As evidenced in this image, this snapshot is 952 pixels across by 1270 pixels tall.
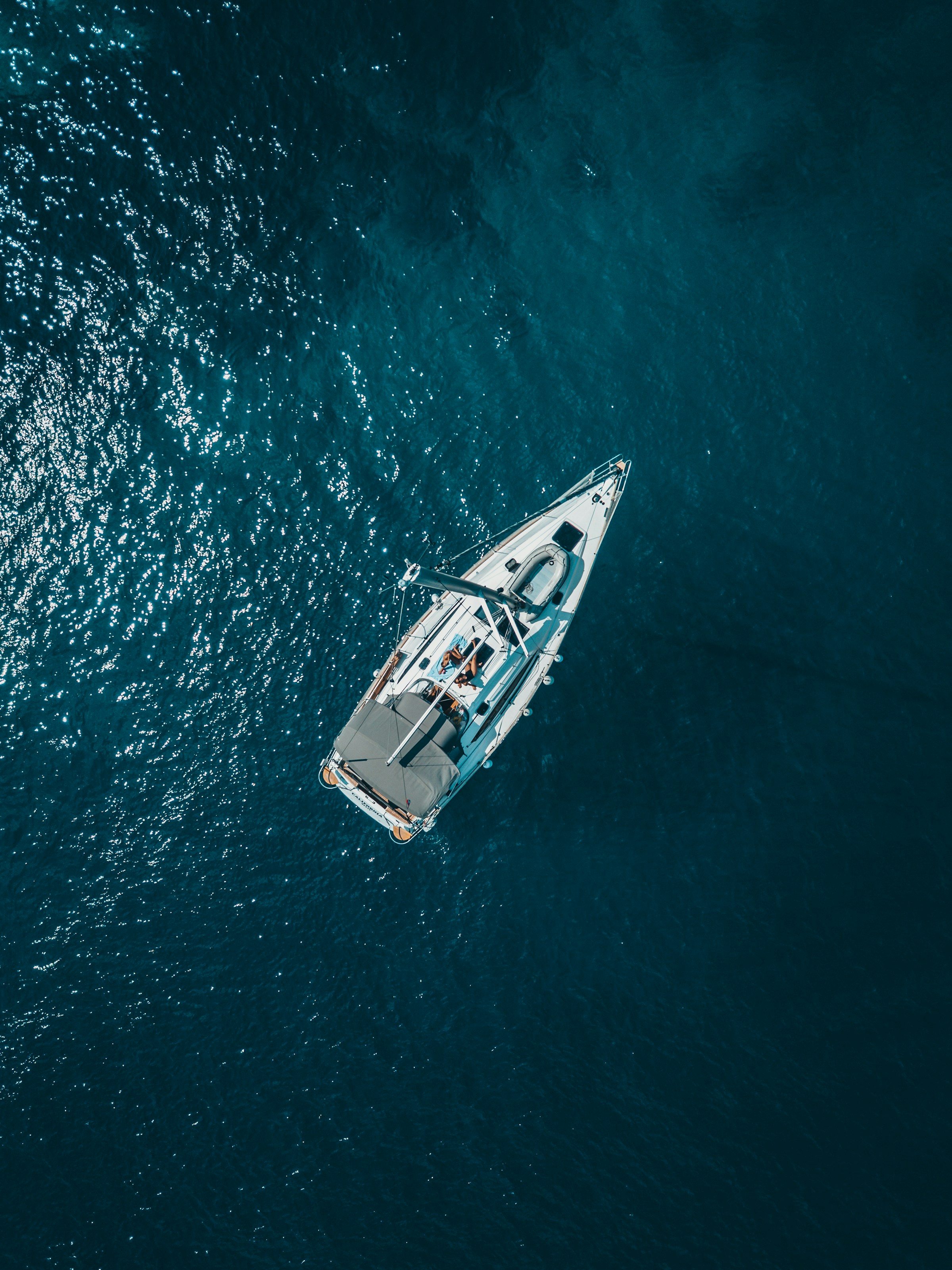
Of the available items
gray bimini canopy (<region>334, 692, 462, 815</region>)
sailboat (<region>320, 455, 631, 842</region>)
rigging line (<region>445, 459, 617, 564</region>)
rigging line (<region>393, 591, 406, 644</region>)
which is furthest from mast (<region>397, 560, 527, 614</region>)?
gray bimini canopy (<region>334, 692, 462, 815</region>)

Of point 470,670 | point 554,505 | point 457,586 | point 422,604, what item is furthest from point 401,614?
point 457,586

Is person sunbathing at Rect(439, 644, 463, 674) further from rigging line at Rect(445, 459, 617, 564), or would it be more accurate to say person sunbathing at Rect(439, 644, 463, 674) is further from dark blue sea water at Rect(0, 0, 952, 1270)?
dark blue sea water at Rect(0, 0, 952, 1270)

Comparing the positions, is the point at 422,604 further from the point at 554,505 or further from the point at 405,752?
the point at 405,752

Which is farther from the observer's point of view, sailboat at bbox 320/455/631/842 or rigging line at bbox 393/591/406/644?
rigging line at bbox 393/591/406/644

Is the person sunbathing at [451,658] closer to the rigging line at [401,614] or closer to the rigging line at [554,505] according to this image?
the rigging line at [401,614]

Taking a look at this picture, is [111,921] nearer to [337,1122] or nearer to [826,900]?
[337,1122]

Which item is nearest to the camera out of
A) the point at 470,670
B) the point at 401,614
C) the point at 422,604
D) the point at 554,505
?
the point at 470,670

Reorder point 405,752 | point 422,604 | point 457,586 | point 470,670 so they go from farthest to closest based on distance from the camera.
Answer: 1. point 422,604
2. point 470,670
3. point 405,752
4. point 457,586
